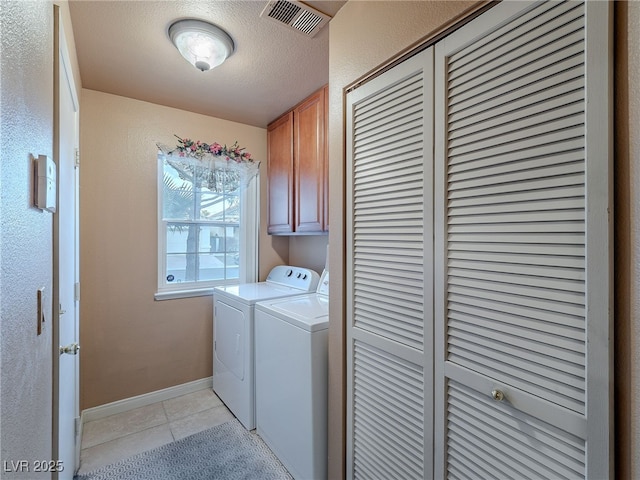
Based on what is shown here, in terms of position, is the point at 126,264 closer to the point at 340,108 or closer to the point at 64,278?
the point at 64,278

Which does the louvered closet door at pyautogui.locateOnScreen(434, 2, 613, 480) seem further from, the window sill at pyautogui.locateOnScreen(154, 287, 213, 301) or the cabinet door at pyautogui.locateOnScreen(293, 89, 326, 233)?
the window sill at pyautogui.locateOnScreen(154, 287, 213, 301)

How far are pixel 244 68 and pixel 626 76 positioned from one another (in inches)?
74.7

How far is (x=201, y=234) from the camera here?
279 cm

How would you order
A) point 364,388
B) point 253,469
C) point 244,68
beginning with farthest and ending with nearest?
point 244,68, point 253,469, point 364,388

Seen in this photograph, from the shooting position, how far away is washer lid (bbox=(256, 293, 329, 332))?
1.63m

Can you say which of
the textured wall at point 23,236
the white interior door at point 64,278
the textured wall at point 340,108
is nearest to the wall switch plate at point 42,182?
the textured wall at point 23,236

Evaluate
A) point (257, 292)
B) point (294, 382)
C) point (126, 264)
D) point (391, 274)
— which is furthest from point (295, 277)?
point (391, 274)

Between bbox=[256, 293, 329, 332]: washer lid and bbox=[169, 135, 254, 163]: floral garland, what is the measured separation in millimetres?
1458

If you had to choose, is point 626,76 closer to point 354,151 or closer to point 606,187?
point 606,187

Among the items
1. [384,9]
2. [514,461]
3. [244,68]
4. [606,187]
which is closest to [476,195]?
[606,187]

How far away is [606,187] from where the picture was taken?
69cm

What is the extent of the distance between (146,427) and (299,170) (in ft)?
7.36

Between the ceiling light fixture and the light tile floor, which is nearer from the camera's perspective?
the ceiling light fixture

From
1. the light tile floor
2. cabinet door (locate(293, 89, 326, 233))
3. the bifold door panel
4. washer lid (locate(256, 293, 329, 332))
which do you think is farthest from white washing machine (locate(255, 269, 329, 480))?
cabinet door (locate(293, 89, 326, 233))
